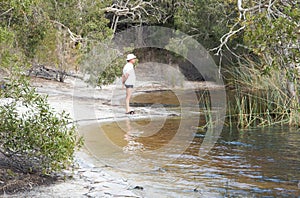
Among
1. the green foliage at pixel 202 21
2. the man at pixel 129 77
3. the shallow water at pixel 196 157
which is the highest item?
the green foliage at pixel 202 21

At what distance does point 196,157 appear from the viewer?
26.7ft

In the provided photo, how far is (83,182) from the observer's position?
593 centimetres

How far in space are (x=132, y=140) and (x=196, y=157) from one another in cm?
167

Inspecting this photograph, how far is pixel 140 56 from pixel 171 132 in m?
15.6

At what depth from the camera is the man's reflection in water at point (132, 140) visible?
335 inches

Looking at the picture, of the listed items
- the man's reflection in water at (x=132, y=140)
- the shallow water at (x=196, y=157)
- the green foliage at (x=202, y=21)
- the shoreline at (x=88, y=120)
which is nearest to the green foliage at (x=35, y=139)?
the shoreline at (x=88, y=120)

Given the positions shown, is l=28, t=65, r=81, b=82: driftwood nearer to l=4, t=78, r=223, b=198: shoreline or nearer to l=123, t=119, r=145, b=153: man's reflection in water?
l=4, t=78, r=223, b=198: shoreline

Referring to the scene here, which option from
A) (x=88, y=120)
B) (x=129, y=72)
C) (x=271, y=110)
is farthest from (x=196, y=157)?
(x=129, y=72)

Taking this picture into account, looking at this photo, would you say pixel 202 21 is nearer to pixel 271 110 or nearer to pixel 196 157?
pixel 271 110

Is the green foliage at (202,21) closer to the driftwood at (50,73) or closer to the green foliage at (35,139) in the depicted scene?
the driftwood at (50,73)

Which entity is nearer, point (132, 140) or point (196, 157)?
point (196, 157)

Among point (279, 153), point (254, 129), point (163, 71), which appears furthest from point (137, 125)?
point (163, 71)

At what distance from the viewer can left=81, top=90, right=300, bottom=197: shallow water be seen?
629 centimetres

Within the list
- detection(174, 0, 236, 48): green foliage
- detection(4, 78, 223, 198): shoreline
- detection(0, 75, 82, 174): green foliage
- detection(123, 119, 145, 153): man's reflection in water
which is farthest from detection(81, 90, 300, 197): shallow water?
detection(174, 0, 236, 48): green foliage
